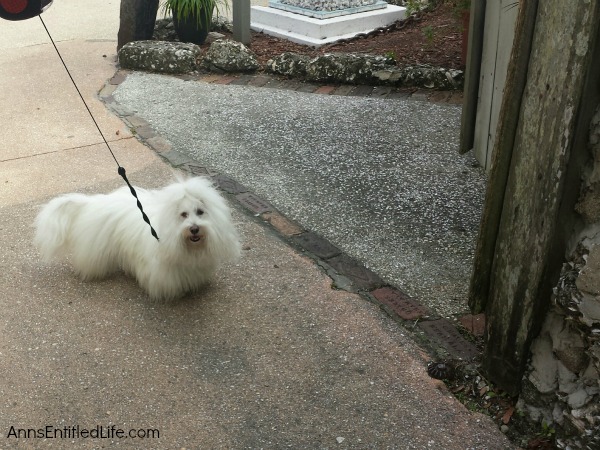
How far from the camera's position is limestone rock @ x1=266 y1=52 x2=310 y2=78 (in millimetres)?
7766

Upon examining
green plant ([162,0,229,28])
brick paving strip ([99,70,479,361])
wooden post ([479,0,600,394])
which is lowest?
brick paving strip ([99,70,479,361])

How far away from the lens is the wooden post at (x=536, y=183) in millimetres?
2566

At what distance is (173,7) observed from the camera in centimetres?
856

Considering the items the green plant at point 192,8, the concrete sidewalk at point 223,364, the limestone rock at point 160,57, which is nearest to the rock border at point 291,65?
the limestone rock at point 160,57

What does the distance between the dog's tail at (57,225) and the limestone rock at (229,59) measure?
4.18 metres

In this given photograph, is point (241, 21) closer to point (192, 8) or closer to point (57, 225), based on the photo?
point (192, 8)

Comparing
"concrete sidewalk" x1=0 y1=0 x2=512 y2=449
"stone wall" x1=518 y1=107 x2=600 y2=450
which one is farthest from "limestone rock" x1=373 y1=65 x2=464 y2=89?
"stone wall" x1=518 y1=107 x2=600 y2=450

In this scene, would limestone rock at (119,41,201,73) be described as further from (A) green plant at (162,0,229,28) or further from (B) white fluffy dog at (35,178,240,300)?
(B) white fluffy dog at (35,178,240,300)

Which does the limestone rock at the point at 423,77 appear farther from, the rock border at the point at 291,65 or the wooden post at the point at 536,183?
the wooden post at the point at 536,183

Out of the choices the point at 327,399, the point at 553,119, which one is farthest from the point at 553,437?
the point at 553,119

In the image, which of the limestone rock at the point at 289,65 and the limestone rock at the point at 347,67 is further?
the limestone rock at the point at 289,65

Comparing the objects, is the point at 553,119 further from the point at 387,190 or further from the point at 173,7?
the point at 173,7

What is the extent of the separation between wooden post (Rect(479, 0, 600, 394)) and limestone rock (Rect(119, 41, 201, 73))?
5.71m

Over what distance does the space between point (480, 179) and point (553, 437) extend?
2737 millimetres
